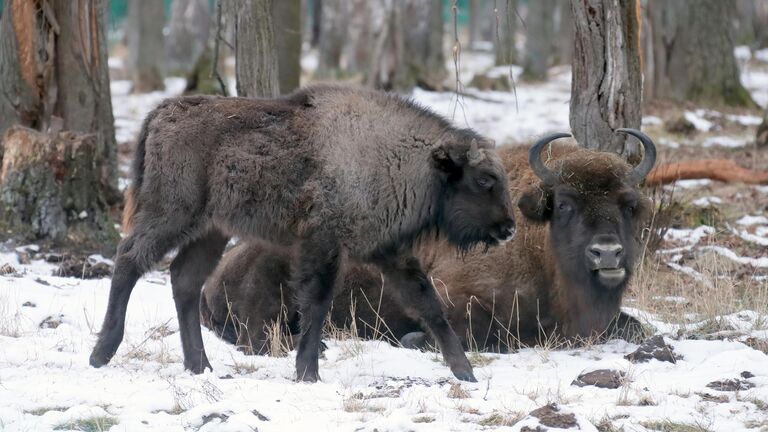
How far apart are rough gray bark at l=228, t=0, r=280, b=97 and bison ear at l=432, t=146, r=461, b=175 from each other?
122 inches

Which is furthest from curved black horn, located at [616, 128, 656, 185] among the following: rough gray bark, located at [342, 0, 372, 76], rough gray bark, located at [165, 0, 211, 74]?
rough gray bark, located at [165, 0, 211, 74]

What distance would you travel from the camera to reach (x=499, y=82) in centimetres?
2155

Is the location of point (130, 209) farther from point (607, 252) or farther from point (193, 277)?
point (607, 252)

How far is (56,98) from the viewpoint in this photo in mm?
10453

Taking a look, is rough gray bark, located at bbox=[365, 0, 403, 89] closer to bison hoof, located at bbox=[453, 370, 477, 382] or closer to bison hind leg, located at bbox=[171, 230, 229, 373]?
bison hind leg, located at bbox=[171, 230, 229, 373]

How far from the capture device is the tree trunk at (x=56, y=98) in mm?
9828

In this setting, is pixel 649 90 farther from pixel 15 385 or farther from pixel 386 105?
pixel 15 385

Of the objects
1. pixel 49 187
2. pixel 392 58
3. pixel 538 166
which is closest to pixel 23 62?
pixel 49 187

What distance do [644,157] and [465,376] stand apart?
215 cm

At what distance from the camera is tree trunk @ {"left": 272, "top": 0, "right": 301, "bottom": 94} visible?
13188 mm

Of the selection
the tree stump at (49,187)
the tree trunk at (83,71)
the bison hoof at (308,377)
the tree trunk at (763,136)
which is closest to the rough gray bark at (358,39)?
the tree trunk at (763,136)

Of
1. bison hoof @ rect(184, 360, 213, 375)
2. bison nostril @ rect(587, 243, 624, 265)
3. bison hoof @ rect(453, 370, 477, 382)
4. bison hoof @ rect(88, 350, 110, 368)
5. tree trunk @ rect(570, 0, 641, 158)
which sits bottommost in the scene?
bison hoof @ rect(453, 370, 477, 382)

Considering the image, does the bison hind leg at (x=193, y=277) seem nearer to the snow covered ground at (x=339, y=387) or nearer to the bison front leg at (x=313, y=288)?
the snow covered ground at (x=339, y=387)

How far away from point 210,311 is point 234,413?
3.10 metres
